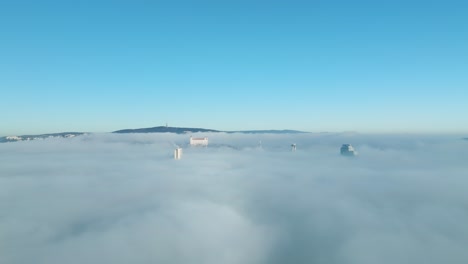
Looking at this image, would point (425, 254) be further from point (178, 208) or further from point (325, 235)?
point (178, 208)

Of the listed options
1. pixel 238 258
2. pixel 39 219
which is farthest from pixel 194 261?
pixel 39 219

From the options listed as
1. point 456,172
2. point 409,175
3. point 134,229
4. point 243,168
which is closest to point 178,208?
point 134,229

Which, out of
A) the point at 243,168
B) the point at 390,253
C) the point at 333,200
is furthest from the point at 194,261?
the point at 243,168

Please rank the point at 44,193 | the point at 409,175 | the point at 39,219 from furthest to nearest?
the point at 409,175
the point at 44,193
the point at 39,219

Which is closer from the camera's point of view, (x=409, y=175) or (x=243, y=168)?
(x=409, y=175)

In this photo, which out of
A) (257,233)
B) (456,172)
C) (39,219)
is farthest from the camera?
(456,172)

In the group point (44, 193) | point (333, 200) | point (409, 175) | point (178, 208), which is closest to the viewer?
point (178, 208)

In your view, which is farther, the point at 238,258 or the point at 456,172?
the point at 456,172

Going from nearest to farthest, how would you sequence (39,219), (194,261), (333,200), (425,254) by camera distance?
(194,261) → (425,254) → (39,219) → (333,200)

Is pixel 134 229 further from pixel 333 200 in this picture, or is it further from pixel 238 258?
pixel 333 200
